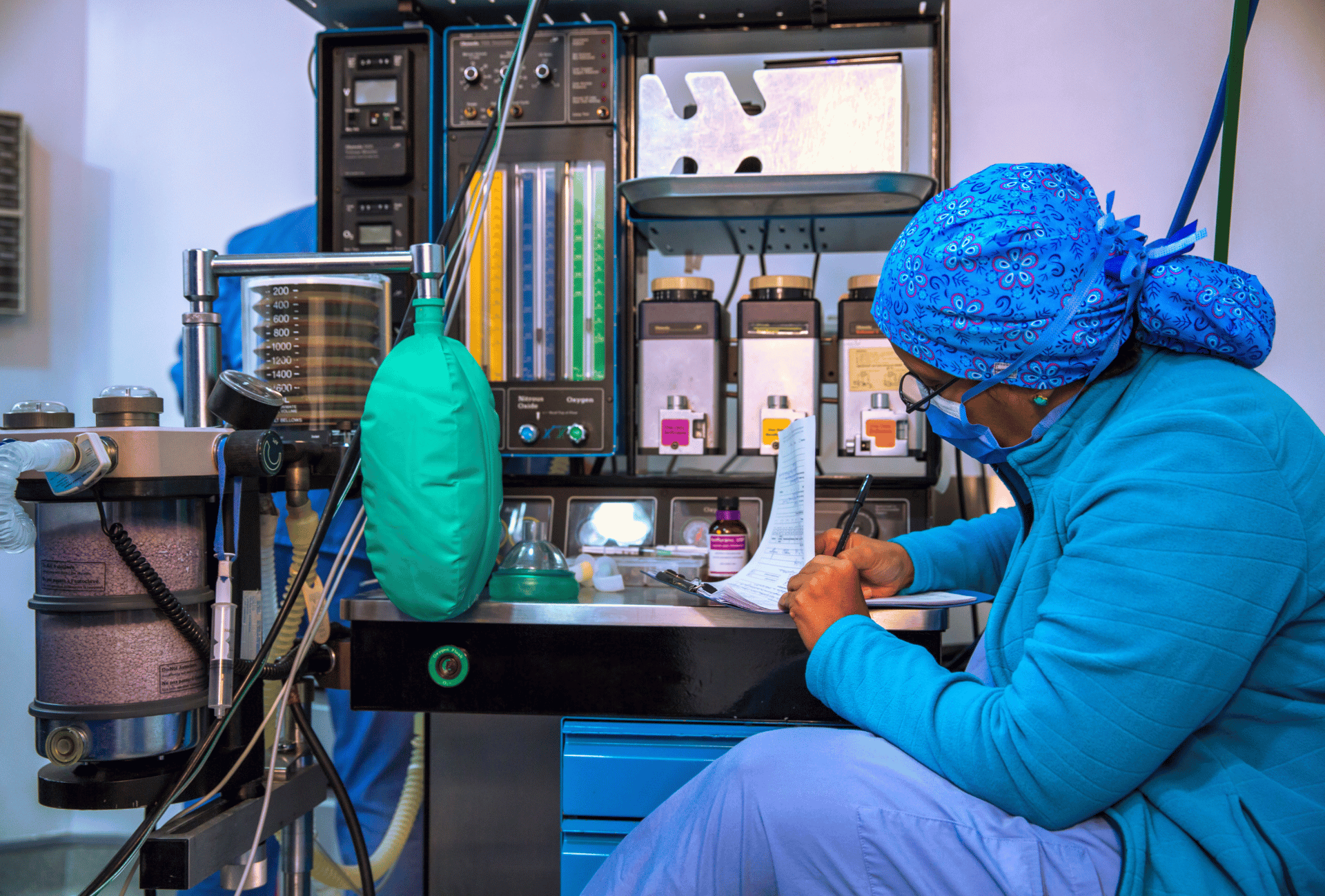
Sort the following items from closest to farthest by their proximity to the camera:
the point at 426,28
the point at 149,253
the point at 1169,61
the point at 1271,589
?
1. the point at 1271,589
2. the point at 426,28
3. the point at 1169,61
4. the point at 149,253

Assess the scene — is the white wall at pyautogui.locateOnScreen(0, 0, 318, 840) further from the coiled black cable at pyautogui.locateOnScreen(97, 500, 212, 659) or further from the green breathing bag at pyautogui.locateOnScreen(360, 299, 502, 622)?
the coiled black cable at pyautogui.locateOnScreen(97, 500, 212, 659)

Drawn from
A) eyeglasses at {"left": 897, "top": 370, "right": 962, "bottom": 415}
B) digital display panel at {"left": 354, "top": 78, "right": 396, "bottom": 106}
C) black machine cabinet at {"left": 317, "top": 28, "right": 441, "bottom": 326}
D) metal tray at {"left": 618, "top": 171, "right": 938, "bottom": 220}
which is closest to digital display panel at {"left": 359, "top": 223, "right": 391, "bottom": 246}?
black machine cabinet at {"left": 317, "top": 28, "right": 441, "bottom": 326}

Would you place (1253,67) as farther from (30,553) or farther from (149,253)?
(30,553)

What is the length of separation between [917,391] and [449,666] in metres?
0.73

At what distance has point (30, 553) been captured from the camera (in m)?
2.31

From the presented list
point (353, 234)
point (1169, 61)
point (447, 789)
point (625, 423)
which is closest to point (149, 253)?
point (353, 234)

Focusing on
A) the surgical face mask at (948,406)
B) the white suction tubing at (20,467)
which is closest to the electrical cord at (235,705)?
the white suction tubing at (20,467)

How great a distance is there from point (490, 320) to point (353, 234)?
1.11 feet

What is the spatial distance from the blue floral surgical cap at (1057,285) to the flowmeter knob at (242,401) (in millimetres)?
752

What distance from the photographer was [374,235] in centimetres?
177

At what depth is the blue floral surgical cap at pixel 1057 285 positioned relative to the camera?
855mm

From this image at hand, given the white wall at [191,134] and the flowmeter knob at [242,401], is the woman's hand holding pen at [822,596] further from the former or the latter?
the white wall at [191,134]

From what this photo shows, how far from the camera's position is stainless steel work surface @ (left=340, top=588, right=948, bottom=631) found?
118 centimetres

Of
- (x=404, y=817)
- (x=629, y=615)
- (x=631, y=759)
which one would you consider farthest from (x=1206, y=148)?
(x=404, y=817)
